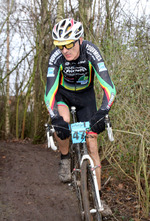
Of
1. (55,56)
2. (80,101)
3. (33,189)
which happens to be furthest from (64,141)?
(33,189)

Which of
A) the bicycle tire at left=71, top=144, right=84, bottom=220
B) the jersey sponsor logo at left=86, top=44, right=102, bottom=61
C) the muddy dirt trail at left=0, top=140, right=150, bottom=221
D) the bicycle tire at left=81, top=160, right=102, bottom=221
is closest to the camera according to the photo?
the bicycle tire at left=81, top=160, right=102, bottom=221

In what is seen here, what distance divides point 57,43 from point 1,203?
2.82 metres

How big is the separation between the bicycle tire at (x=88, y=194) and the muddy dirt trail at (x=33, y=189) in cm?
113

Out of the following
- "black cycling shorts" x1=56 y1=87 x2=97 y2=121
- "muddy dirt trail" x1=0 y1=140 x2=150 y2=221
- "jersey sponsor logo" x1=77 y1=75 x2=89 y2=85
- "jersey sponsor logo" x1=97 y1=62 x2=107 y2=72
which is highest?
"jersey sponsor logo" x1=97 y1=62 x2=107 y2=72

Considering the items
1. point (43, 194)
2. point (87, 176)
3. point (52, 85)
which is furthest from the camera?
point (43, 194)

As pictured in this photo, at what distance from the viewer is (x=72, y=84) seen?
3.83m

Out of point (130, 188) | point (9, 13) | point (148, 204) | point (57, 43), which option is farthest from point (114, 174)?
point (9, 13)

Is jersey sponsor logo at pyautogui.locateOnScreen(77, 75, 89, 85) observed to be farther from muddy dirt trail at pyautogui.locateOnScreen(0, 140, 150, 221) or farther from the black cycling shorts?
muddy dirt trail at pyautogui.locateOnScreen(0, 140, 150, 221)

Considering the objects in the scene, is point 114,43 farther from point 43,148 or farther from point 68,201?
point 43,148

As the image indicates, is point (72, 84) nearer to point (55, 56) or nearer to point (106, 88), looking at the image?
point (55, 56)

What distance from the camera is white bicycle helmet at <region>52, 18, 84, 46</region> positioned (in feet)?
10.7

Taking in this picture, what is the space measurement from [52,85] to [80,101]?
0.50m

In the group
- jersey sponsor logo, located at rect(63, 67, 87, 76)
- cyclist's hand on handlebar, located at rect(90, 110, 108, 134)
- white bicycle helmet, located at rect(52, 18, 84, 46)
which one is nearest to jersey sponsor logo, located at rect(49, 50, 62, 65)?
jersey sponsor logo, located at rect(63, 67, 87, 76)

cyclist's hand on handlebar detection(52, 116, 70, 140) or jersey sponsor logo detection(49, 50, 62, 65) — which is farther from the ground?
jersey sponsor logo detection(49, 50, 62, 65)
